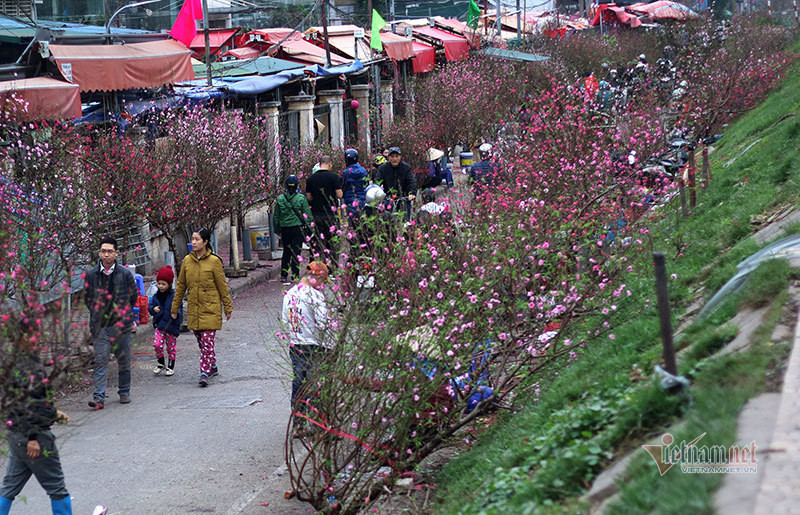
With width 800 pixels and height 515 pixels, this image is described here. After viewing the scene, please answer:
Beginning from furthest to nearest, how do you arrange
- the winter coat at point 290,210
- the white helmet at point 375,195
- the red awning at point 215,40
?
the red awning at point 215,40, the winter coat at point 290,210, the white helmet at point 375,195

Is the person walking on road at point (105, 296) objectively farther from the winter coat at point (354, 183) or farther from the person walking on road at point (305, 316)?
the winter coat at point (354, 183)

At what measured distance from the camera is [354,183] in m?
14.6

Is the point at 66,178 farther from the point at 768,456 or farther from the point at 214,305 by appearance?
the point at 768,456

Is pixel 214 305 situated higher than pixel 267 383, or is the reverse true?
pixel 214 305

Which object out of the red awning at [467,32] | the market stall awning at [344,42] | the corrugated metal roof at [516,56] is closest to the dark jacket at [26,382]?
the corrugated metal roof at [516,56]

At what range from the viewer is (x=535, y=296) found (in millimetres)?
8031

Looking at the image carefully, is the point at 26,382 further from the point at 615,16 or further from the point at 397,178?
the point at 615,16

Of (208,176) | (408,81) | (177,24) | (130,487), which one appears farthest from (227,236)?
(408,81)

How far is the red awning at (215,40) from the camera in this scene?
A: 83.0 feet

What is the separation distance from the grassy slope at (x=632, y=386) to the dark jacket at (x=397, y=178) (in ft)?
12.4

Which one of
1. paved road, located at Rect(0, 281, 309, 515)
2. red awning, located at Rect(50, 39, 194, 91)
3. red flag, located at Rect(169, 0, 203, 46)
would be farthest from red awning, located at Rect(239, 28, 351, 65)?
paved road, located at Rect(0, 281, 309, 515)

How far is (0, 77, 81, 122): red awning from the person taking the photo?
A: 11.6 m

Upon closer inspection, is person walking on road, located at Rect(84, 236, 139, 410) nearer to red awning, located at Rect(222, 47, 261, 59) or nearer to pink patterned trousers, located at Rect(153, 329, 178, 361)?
pink patterned trousers, located at Rect(153, 329, 178, 361)

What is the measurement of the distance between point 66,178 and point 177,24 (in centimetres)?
1059
